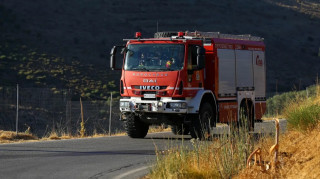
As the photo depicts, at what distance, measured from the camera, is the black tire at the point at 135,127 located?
66.2 ft

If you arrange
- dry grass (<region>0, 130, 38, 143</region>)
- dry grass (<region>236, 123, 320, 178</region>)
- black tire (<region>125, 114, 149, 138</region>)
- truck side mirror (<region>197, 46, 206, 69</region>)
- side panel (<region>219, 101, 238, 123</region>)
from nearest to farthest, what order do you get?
dry grass (<region>236, 123, 320, 178</region>), truck side mirror (<region>197, 46, 206, 69</region>), black tire (<region>125, 114, 149, 138</region>), dry grass (<region>0, 130, 38, 143</region>), side panel (<region>219, 101, 238, 123</region>)

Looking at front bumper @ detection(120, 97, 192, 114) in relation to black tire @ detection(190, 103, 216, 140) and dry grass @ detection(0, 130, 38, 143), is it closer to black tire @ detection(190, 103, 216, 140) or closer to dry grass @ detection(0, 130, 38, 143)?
black tire @ detection(190, 103, 216, 140)

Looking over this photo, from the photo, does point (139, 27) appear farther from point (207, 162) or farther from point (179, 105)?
point (207, 162)

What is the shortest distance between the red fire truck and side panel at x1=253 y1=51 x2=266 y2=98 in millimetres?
2013

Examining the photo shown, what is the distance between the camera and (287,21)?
266 ft

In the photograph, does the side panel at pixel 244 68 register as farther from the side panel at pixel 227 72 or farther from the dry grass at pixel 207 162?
the dry grass at pixel 207 162

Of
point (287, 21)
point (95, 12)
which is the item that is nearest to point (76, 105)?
point (95, 12)

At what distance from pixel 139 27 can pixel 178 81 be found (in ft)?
173

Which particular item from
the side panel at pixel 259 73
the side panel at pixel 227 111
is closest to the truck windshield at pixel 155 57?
the side panel at pixel 227 111

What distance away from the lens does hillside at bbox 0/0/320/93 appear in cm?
6253

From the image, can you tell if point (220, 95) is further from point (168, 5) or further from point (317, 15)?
point (317, 15)

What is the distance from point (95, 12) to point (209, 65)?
54.6 meters

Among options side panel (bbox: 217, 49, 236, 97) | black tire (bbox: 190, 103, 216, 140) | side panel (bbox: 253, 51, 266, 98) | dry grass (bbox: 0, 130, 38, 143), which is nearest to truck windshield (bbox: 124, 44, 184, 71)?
black tire (bbox: 190, 103, 216, 140)

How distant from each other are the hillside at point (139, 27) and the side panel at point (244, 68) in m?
32.1
